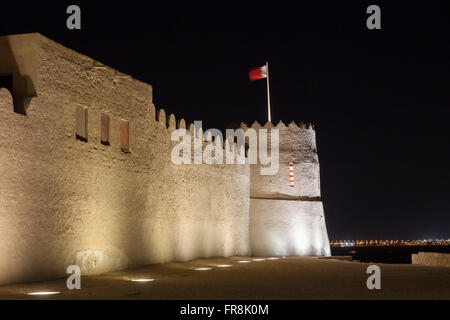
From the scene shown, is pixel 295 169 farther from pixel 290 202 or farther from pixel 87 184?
pixel 87 184

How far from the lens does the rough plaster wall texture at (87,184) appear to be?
9.71 m

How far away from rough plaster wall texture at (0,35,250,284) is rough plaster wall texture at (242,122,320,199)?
4791 millimetres

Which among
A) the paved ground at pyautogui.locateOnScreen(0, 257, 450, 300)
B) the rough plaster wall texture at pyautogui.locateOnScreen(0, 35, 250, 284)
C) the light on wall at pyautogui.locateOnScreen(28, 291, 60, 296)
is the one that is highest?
the rough plaster wall texture at pyautogui.locateOnScreen(0, 35, 250, 284)

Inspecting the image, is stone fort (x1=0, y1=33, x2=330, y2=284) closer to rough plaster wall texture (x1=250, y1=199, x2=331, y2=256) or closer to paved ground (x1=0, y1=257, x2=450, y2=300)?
paved ground (x1=0, y1=257, x2=450, y2=300)

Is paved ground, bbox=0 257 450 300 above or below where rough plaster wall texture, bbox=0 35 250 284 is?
below

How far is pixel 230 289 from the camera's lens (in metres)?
8.96

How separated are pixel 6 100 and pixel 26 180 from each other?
1395 millimetres

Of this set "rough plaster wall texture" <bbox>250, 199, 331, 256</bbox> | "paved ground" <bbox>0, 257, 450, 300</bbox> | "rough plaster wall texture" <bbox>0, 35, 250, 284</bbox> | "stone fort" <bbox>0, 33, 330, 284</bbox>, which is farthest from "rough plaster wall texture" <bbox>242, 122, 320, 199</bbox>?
"paved ground" <bbox>0, 257, 450, 300</bbox>

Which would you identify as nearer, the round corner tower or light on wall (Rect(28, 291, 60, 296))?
light on wall (Rect(28, 291, 60, 296))

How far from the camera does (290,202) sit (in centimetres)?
2162

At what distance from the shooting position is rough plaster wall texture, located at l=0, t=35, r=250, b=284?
9.71 metres

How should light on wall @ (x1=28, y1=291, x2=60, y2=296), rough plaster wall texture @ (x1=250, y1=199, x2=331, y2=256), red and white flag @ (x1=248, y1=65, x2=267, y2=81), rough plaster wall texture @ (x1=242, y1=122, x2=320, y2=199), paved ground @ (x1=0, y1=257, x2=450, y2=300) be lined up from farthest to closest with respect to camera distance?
red and white flag @ (x1=248, y1=65, x2=267, y2=81)
rough plaster wall texture @ (x1=242, y1=122, x2=320, y2=199)
rough plaster wall texture @ (x1=250, y1=199, x2=331, y2=256)
light on wall @ (x1=28, y1=291, x2=60, y2=296)
paved ground @ (x1=0, y1=257, x2=450, y2=300)

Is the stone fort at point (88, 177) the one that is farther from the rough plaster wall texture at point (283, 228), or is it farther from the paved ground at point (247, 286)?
the rough plaster wall texture at point (283, 228)
